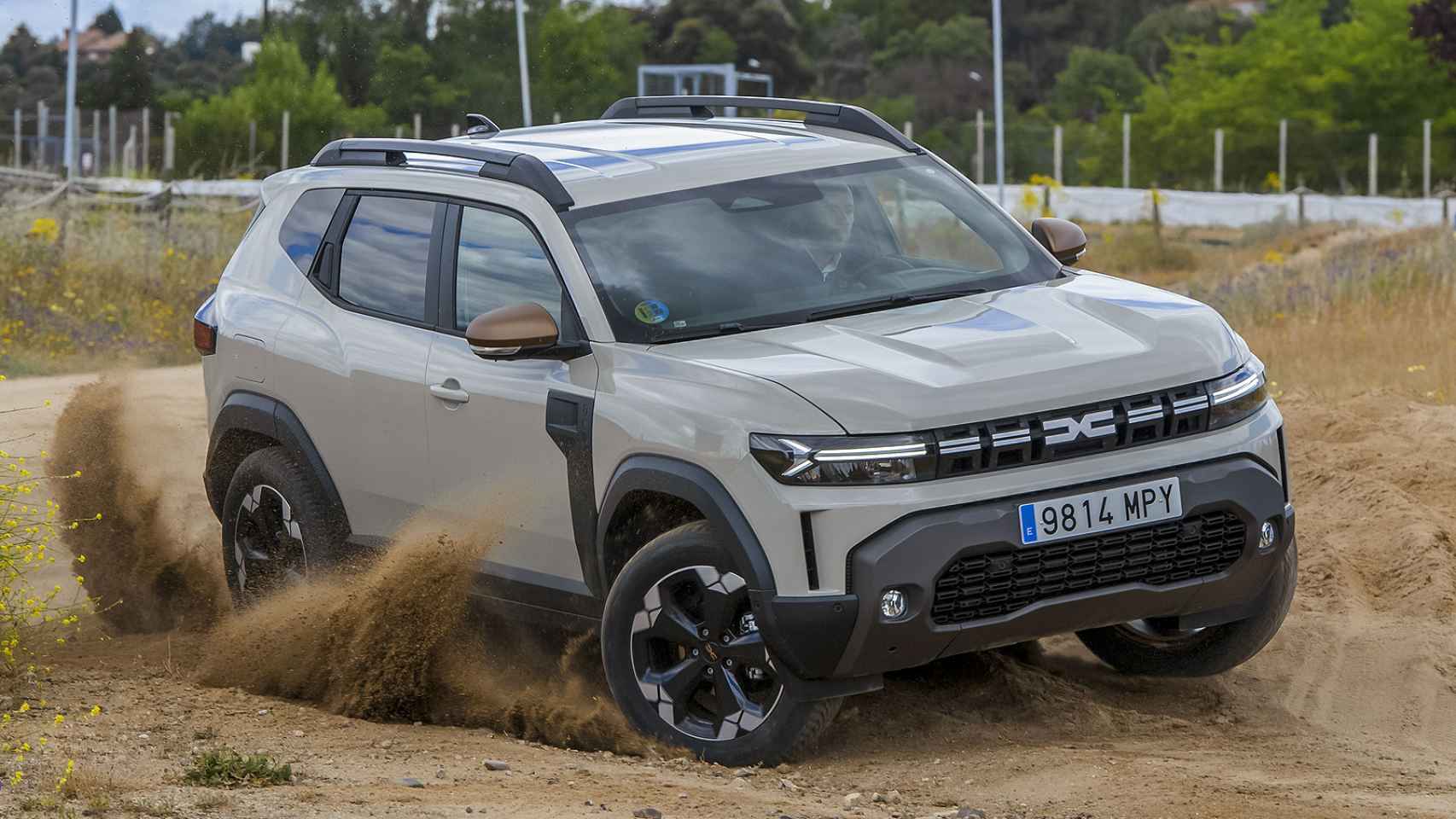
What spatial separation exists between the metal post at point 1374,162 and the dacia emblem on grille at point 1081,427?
3352 cm

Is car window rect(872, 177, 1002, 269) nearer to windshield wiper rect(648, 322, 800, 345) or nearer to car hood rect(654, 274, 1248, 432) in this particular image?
car hood rect(654, 274, 1248, 432)

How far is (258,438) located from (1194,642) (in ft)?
11.5

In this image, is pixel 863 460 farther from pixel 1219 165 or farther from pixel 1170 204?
pixel 1219 165

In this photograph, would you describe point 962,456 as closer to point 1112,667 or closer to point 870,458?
point 870,458

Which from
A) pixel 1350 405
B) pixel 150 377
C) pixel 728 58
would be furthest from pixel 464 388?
pixel 728 58

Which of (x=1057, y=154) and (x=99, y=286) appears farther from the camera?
(x=1057, y=154)

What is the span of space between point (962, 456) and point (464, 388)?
5.89 feet

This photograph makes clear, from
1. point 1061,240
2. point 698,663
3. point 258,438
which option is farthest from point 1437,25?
point 698,663

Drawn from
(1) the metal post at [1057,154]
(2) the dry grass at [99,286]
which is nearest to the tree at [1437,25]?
(1) the metal post at [1057,154]

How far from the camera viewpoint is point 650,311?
595 centimetres

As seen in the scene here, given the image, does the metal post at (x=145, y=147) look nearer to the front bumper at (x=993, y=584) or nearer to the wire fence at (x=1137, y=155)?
the wire fence at (x=1137, y=155)

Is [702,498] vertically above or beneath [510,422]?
beneath

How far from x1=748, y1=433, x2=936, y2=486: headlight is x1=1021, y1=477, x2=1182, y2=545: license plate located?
0.32 meters

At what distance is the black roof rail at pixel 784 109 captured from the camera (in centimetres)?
715
